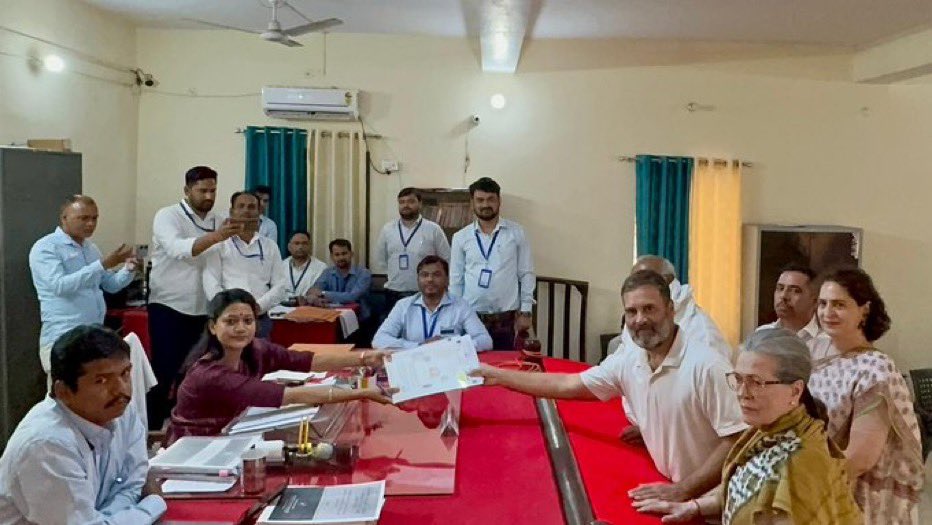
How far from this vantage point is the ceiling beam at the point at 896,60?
5355 millimetres

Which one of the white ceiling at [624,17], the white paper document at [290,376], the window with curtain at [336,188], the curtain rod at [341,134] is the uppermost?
the white ceiling at [624,17]

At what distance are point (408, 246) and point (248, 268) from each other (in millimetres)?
1692

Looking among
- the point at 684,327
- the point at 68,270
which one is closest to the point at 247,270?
the point at 68,270

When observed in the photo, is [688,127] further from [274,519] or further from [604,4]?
[274,519]

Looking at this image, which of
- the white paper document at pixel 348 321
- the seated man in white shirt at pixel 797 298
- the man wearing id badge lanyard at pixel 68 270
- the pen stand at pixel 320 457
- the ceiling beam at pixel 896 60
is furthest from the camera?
the ceiling beam at pixel 896 60

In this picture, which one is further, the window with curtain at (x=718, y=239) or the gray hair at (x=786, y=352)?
the window with curtain at (x=718, y=239)

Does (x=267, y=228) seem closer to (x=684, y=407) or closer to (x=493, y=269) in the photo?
(x=493, y=269)

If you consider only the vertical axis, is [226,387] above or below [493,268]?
below

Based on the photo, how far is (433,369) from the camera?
8.63 feet

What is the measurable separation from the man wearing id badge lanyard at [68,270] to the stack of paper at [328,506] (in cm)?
261

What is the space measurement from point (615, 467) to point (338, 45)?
192 inches

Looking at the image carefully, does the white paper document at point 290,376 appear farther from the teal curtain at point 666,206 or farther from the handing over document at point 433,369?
the teal curtain at point 666,206

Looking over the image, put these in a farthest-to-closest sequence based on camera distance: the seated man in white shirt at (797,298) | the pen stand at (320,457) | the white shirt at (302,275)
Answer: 1. the white shirt at (302,275)
2. the seated man in white shirt at (797,298)
3. the pen stand at (320,457)

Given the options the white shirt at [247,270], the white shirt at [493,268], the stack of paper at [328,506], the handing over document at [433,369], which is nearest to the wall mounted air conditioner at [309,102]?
the white shirt at [493,268]
